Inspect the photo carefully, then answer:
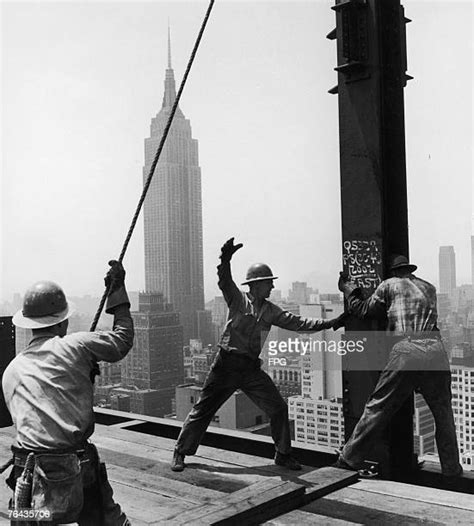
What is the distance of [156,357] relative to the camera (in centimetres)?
3164

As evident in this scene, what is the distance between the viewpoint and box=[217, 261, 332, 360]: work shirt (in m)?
5.93

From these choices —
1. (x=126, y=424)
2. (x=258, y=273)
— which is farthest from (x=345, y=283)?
(x=126, y=424)

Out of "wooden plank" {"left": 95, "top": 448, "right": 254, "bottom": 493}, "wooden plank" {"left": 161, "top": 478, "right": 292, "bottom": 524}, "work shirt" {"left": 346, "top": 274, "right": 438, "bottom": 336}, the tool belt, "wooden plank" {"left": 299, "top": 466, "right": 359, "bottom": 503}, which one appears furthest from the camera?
"wooden plank" {"left": 95, "top": 448, "right": 254, "bottom": 493}

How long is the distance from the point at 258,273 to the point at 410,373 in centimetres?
167

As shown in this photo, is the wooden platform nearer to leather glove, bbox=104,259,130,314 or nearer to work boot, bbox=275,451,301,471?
work boot, bbox=275,451,301,471

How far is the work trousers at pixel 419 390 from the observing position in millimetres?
5301

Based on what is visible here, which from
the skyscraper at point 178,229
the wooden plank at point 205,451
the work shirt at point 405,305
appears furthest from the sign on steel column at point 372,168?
the skyscraper at point 178,229

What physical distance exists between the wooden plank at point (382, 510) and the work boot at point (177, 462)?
Answer: 1.52 m

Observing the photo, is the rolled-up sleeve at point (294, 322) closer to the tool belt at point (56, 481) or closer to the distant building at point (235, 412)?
the distant building at point (235, 412)

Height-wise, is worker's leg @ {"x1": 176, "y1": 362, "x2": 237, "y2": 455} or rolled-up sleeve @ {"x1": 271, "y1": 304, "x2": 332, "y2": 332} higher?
rolled-up sleeve @ {"x1": 271, "y1": 304, "x2": 332, "y2": 332}

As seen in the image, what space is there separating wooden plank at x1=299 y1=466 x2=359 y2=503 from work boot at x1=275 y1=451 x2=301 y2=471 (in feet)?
1.26

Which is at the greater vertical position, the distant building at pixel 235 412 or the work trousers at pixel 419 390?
the work trousers at pixel 419 390

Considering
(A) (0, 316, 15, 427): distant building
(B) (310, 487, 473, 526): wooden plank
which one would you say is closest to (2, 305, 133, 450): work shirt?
(B) (310, 487, 473, 526): wooden plank

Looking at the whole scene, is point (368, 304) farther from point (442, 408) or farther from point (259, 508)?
point (259, 508)
